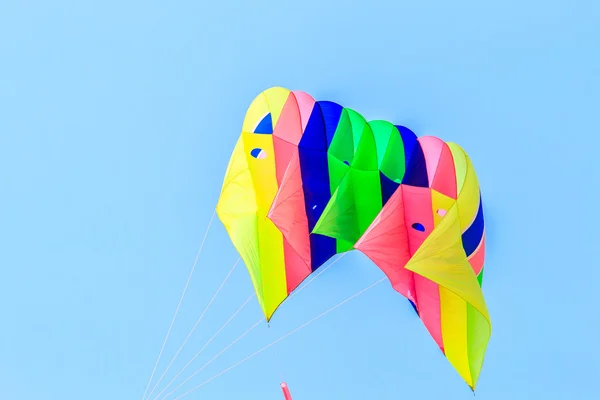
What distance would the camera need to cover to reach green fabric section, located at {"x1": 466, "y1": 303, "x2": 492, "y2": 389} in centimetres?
1240

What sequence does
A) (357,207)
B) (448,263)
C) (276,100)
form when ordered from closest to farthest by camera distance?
(448,263) → (357,207) → (276,100)

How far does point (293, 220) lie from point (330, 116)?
1.78 meters

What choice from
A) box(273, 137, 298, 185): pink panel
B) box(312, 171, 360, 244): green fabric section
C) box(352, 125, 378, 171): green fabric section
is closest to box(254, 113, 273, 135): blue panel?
box(273, 137, 298, 185): pink panel

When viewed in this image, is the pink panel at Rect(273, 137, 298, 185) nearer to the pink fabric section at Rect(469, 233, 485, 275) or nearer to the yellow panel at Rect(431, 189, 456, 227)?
the yellow panel at Rect(431, 189, 456, 227)

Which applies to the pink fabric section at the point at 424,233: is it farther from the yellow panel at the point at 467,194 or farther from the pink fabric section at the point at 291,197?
the pink fabric section at the point at 291,197

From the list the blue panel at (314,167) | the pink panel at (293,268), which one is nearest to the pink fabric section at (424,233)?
the blue panel at (314,167)

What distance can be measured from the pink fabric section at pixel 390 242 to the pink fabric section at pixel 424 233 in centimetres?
11

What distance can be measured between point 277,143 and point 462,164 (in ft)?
10.2

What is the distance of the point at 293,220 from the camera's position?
13.7m

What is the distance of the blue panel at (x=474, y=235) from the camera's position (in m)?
13.3

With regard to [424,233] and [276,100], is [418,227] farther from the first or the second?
[276,100]

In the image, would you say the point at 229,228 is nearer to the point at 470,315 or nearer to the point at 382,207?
the point at 382,207

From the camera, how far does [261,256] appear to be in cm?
1410

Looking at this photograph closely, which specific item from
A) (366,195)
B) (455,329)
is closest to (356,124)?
(366,195)
